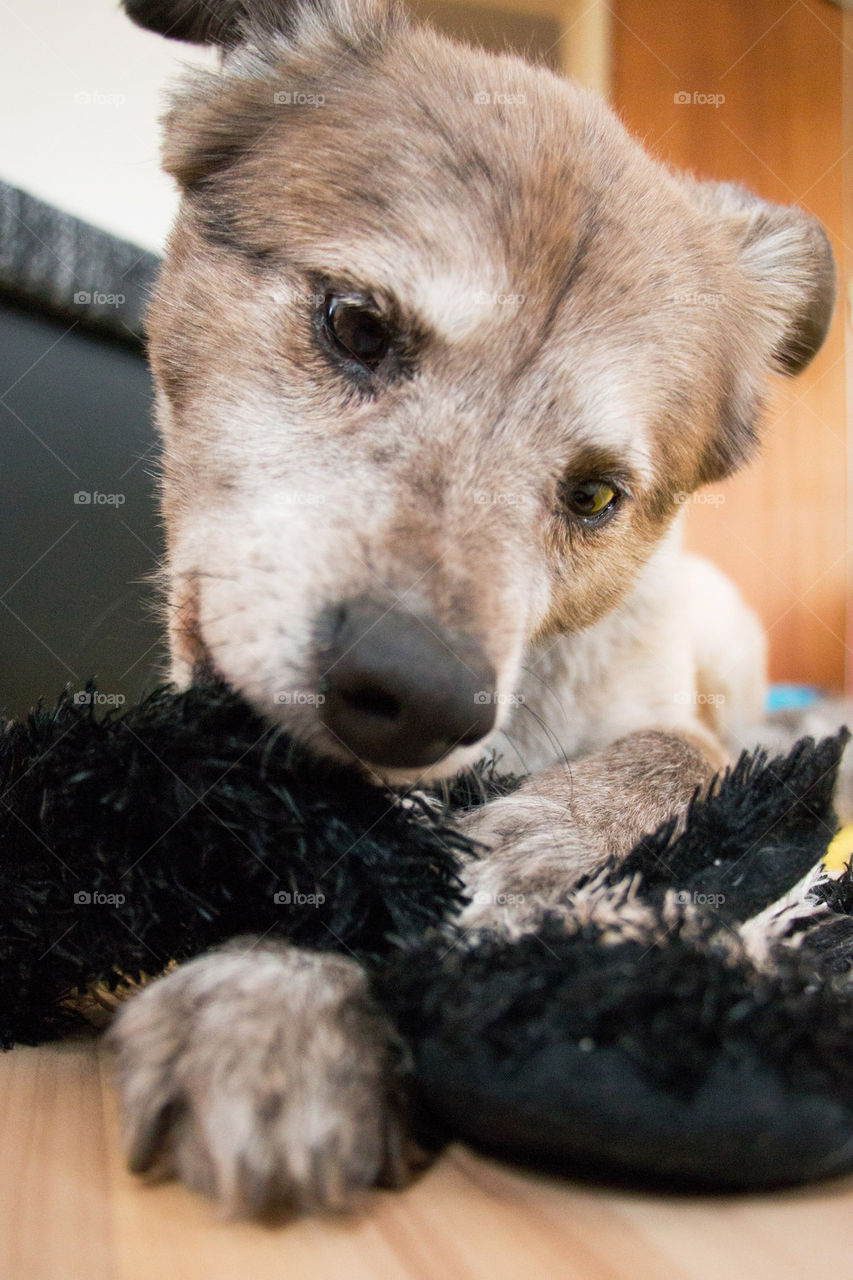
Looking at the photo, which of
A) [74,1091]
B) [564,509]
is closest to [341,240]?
[564,509]

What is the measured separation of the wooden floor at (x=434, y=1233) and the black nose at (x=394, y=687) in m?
0.39

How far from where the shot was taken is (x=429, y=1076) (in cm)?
65

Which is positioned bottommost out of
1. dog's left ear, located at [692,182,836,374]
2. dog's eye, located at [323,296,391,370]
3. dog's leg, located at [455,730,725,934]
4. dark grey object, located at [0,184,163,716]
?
dark grey object, located at [0,184,163,716]

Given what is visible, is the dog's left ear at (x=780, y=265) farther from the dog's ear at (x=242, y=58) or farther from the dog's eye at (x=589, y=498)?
the dog's ear at (x=242, y=58)

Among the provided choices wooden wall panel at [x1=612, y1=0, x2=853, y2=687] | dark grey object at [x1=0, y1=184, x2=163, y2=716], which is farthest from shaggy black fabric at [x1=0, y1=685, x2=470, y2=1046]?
wooden wall panel at [x1=612, y1=0, x2=853, y2=687]

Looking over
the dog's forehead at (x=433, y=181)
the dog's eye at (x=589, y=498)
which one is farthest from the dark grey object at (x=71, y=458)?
the dog's eye at (x=589, y=498)

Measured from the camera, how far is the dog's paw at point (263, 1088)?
0.63 metres

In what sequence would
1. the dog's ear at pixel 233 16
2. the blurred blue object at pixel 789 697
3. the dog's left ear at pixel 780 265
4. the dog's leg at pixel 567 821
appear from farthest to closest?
the blurred blue object at pixel 789 697 → the dog's left ear at pixel 780 265 → the dog's ear at pixel 233 16 → the dog's leg at pixel 567 821

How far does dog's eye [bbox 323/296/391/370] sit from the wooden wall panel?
375cm

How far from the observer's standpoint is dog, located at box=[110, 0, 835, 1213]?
0.70 metres

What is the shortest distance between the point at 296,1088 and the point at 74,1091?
30 centimetres

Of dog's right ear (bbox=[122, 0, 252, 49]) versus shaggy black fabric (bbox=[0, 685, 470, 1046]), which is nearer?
shaggy black fabric (bbox=[0, 685, 470, 1046])

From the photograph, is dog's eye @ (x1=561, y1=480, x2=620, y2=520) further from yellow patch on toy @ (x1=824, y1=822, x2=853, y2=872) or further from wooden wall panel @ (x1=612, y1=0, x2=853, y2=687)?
wooden wall panel @ (x1=612, y1=0, x2=853, y2=687)

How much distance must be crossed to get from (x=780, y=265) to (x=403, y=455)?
116 centimetres
